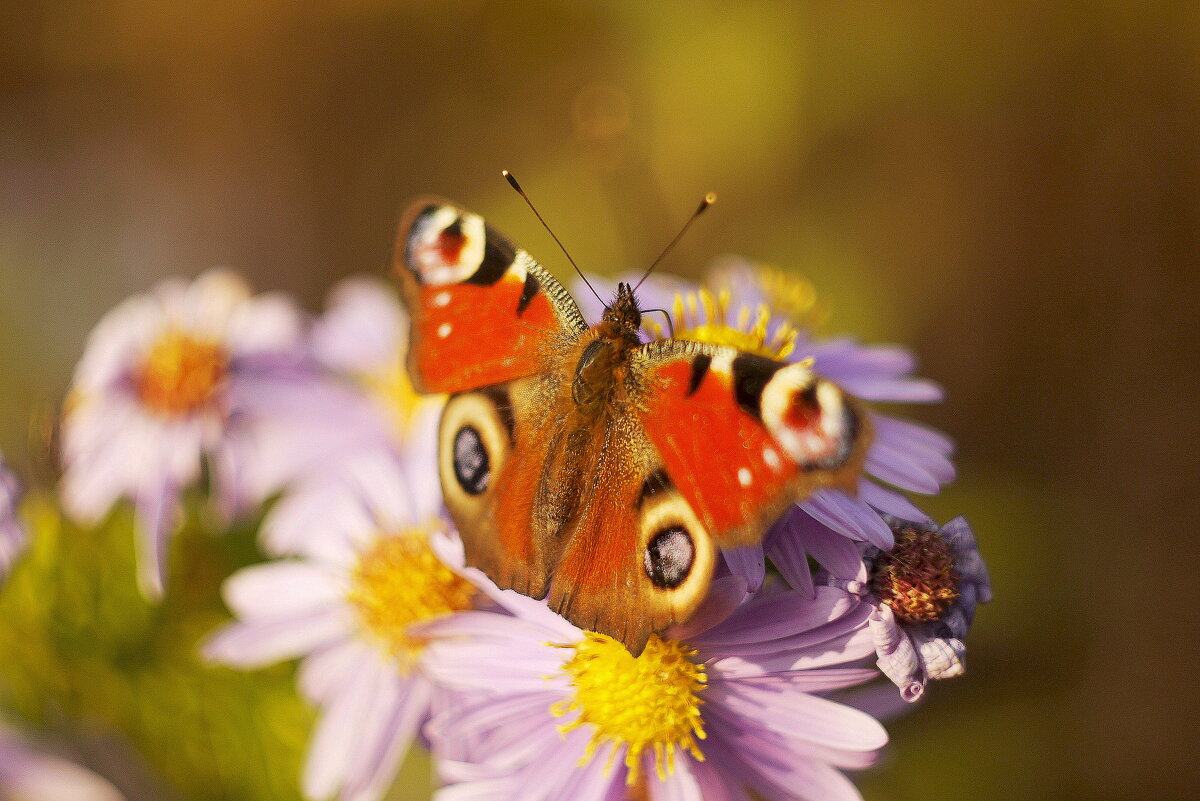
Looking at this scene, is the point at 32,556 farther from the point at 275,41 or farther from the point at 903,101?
the point at 903,101

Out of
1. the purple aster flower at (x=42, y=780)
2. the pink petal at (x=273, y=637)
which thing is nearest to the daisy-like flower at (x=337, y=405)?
the pink petal at (x=273, y=637)

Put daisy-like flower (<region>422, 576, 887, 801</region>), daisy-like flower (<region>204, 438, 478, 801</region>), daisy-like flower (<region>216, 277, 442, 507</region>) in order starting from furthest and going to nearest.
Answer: daisy-like flower (<region>216, 277, 442, 507</region>)
daisy-like flower (<region>204, 438, 478, 801</region>)
daisy-like flower (<region>422, 576, 887, 801</region>)

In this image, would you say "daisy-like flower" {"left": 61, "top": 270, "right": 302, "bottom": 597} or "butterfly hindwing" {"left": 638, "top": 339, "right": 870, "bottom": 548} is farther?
"daisy-like flower" {"left": 61, "top": 270, "right": 302, "bottom": 597}

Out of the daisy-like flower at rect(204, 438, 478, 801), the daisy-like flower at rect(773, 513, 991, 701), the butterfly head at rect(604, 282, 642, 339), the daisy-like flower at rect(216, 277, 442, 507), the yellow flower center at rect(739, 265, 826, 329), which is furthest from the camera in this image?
the daisy-like flower at rect(216, 277, 442, 507)

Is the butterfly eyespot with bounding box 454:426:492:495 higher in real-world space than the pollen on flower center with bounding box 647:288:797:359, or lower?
lower

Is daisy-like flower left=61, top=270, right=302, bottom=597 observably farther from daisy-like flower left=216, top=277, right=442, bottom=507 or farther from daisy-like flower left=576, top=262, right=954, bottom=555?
daisy-like flower left=576, top=262, right=954, bottom=555

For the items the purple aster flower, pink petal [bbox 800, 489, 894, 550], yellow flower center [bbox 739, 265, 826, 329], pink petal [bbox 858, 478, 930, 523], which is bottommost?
the purple aster flower

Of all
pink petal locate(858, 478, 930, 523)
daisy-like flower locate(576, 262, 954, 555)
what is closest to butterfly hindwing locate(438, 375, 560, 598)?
daisy-like flower locate(576, 262, 954, 555)
